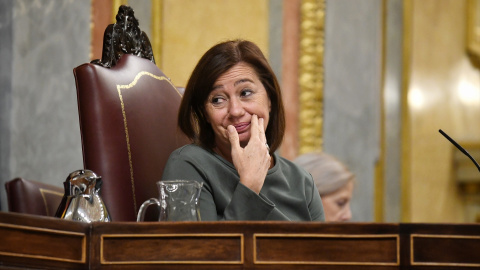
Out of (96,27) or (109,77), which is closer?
(109,77)

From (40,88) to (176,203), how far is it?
1.73 m

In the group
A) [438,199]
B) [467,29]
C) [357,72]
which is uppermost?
[467,29]

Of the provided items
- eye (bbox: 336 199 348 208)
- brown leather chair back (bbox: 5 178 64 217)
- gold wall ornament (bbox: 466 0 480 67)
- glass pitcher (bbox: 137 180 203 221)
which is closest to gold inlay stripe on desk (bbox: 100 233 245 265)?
glass pitcher (bbox: 137 180 203 221)

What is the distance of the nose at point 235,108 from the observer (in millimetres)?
2023

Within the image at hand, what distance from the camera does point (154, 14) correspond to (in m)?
3.79

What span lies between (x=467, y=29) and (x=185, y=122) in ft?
12.0

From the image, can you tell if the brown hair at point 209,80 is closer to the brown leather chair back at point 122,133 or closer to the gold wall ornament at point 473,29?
the brown leather chair back at point 122,133

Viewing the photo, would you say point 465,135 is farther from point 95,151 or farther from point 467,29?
point 95,151

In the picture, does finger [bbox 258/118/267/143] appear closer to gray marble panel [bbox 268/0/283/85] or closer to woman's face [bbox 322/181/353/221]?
woman's face [bbox 322/181/353/221]

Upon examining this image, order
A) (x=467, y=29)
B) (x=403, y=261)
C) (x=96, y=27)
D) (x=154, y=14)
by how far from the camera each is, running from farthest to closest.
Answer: (x=467, y=29)
(x=154, y=14)
(x=96, y=27)
(x=403, y=261)

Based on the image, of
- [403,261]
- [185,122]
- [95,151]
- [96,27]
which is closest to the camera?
[403,261]

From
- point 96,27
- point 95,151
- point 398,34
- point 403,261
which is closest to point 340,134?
point 398,34

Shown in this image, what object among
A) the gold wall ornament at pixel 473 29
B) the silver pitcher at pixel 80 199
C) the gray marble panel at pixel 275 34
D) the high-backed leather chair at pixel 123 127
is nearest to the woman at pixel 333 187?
the high-backed leather chair at pixel 123 127

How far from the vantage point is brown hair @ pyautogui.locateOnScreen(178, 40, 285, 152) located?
81.1 inches
